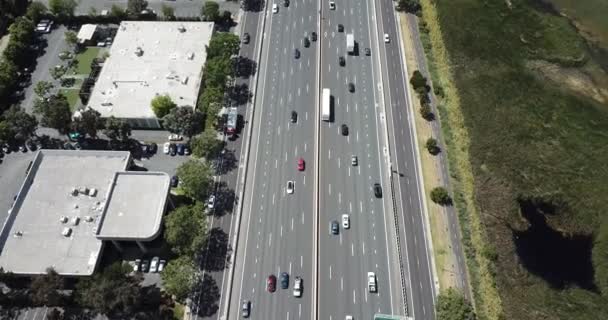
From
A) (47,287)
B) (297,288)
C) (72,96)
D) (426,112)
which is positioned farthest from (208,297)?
(426,112)

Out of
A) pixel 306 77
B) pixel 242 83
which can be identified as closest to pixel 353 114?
pixel 306 77

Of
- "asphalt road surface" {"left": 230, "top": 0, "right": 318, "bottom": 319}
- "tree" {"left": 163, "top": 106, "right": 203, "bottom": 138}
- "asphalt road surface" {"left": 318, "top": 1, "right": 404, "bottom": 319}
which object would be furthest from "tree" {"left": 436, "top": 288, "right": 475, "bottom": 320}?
"tree" {"left": 163, "top": 106, "right": 203, "bottom": 138}

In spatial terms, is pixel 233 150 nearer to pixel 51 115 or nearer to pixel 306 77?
pixel 306 77

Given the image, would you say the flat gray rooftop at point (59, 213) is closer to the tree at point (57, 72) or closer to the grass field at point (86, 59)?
the tree at point (57, 72)

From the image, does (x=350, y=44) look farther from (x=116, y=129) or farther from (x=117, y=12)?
(x=117, y=12)

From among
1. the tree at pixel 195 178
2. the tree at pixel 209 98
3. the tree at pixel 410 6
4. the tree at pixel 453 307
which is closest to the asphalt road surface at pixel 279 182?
the tree at pixel 195 178

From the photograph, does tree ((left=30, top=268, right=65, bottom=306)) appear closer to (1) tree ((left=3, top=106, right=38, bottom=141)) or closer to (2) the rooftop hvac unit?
(2) the rooftop hvac unit

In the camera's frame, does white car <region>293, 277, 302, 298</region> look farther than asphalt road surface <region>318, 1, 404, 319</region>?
No
